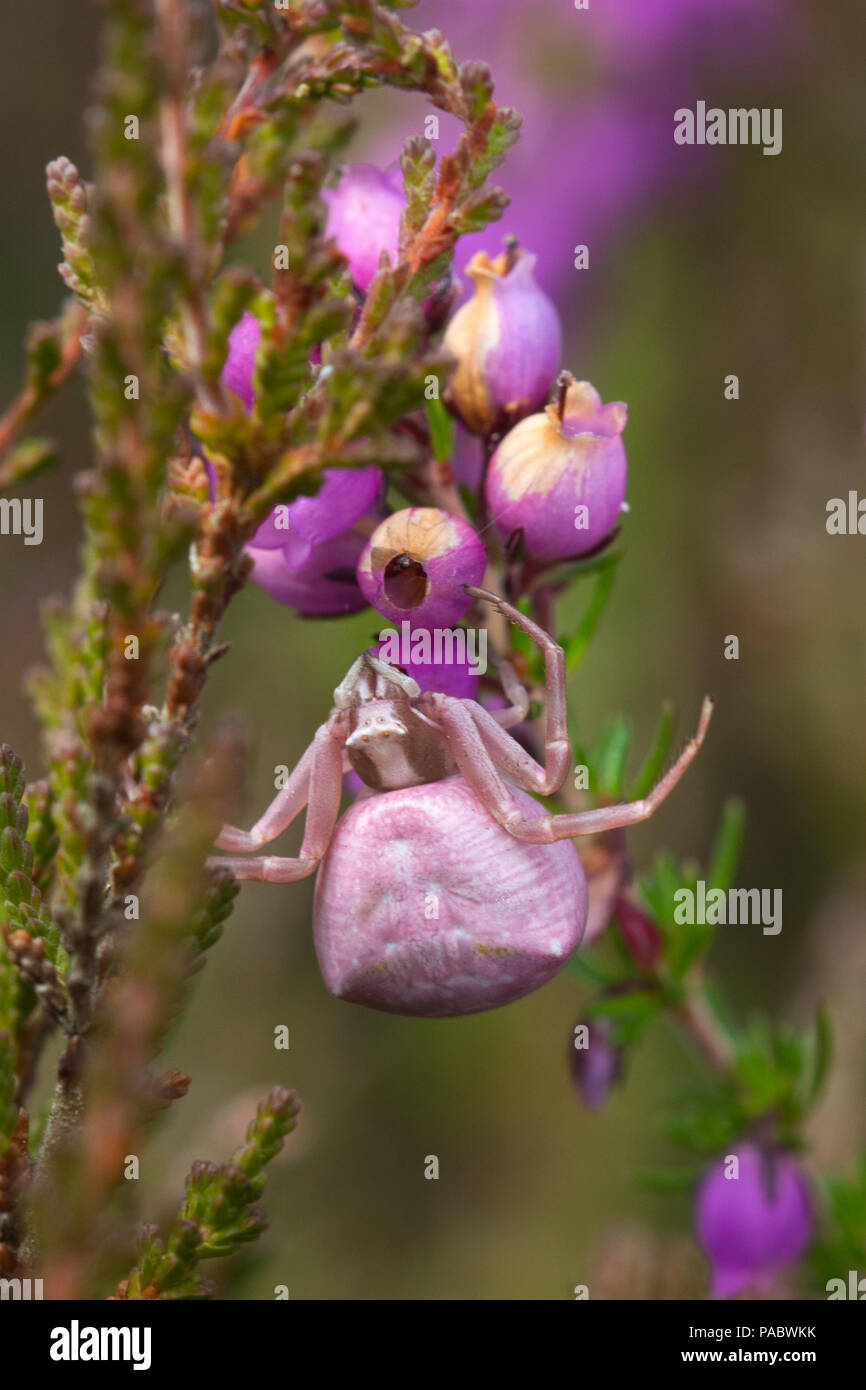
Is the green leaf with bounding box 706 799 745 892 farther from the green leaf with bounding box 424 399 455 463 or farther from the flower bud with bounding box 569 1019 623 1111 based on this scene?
the green leaf with bounding box 424 399 455 463

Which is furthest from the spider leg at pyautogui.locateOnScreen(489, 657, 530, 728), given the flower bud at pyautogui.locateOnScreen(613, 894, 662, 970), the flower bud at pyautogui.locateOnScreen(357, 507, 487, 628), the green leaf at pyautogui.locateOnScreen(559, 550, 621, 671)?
the flower bud at pyautogui.locateOnScreen(613, 894, 662, 970)

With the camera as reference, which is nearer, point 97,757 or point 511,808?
point 97,757

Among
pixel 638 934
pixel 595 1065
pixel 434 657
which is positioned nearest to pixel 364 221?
pixel 434 657

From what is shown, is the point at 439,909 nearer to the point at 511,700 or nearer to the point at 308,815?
the point at 308,815
